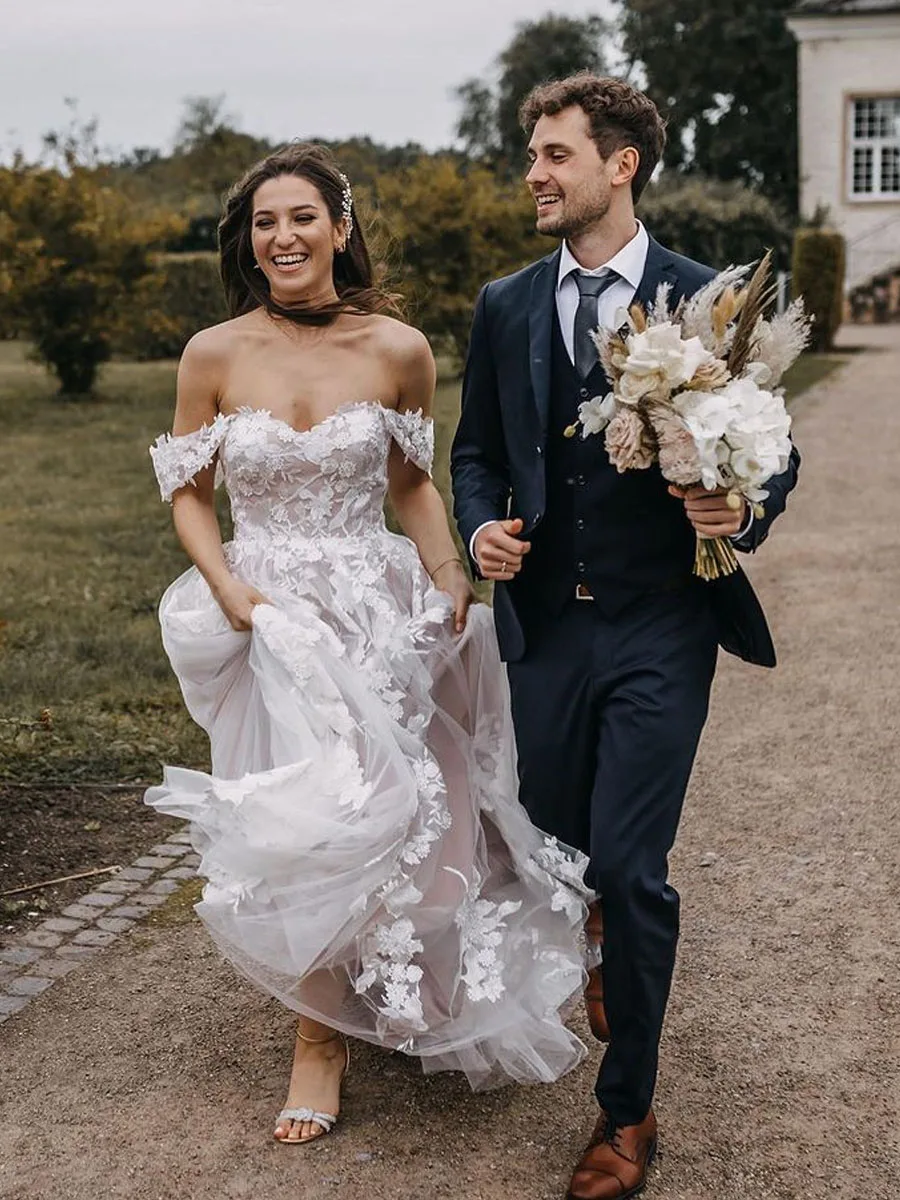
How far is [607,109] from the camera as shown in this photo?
336 centimetres

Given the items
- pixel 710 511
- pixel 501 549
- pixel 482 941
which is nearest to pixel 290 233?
pixel 501 549

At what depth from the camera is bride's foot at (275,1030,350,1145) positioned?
3533 mm

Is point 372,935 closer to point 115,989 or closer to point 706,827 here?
point 115,989

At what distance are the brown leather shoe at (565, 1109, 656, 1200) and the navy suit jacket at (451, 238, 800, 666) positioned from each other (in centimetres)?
108

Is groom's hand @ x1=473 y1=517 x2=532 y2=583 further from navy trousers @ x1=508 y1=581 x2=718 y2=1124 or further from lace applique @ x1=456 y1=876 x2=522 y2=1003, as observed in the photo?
lace applique @ x1=456 y1=876 x2=522 y2=1003

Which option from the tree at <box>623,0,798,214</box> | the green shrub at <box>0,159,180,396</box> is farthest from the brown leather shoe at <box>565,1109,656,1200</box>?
the tree at <box>623,0,798,214</box>

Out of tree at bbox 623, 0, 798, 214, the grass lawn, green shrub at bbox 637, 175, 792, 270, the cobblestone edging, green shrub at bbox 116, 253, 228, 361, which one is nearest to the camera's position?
the cobblestone edging

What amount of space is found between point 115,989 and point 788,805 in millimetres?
2657

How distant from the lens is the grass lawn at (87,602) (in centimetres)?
639

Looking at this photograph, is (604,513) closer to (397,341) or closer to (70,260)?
(397,341)

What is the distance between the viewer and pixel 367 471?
382 cm

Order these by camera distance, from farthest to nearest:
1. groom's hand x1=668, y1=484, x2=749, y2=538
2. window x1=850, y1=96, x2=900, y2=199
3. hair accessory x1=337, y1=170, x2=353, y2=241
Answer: window x1=850, y1=96, x2=900, y2=199, hair accessory x1=337, y1=170, x2=353, y2=241, groom's hand x1=668, y1=484, x2=749, y2=538

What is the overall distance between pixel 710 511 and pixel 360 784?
99 cm

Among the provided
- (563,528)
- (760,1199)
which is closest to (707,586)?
(563,528)
